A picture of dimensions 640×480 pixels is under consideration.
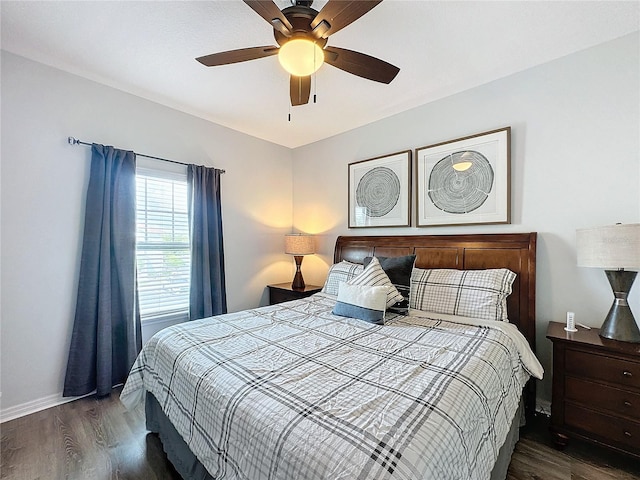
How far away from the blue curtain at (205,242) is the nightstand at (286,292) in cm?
68

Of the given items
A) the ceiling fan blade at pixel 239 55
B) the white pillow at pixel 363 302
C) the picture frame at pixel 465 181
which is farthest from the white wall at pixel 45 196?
the picture frame at pixel 465 181

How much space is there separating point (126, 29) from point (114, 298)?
2.08 m

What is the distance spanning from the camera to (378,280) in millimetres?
2303

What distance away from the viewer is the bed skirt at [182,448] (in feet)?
4.50

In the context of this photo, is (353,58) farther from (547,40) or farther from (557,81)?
(557,81)

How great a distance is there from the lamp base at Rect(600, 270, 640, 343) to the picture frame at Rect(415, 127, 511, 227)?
0.79m

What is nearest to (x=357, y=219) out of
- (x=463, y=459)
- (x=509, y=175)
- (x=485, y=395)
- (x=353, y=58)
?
(x=509, y=175)

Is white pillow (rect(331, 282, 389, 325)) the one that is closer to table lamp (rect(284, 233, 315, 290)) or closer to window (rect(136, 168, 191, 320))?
table lamp (rect(284, 233, 315, 290))

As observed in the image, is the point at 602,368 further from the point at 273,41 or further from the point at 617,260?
the point at 273,41

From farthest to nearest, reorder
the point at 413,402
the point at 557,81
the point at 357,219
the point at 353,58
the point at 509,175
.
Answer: the point at 357,219, the point at 509,175, the point at 557,81, the point at 353,58, the point at 413,402

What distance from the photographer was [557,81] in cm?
221

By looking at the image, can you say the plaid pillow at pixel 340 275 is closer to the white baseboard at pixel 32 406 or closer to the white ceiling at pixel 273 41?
the white ceiling at pixel 273 41

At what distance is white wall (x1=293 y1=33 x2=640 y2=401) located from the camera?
6.45 ft

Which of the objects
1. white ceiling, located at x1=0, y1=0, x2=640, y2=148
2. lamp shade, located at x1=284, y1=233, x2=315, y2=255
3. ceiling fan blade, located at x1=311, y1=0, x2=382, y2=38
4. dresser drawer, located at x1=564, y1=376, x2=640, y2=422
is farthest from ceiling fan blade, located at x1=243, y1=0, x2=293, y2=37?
dresser drawer, located at x1=564, y1=376, x2=640, y2=422
